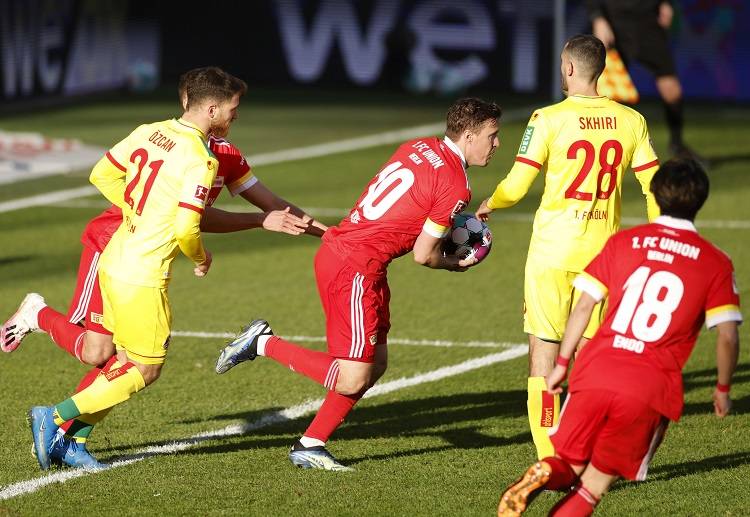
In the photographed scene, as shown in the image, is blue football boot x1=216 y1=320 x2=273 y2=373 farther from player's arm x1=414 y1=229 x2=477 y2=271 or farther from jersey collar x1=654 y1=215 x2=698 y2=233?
jersey collar x1=654 y1=215 x2=698 y2=233

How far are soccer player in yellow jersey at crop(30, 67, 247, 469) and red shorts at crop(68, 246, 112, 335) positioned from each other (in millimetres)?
335

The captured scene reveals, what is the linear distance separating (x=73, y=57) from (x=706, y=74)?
11395 mm

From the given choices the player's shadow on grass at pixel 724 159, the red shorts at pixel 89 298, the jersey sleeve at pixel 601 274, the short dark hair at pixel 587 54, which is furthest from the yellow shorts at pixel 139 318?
the player's shadow on grass at pixel 724 159

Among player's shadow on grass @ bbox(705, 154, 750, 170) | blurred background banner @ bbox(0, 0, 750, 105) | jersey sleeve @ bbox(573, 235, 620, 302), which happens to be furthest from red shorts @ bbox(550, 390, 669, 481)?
blurred background banner @ bbox(0, 0, 750, 105)

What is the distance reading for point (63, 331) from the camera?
7.38 meters

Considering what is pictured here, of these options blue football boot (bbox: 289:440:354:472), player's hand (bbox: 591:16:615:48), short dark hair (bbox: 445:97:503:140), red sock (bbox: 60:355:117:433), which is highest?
short dark hair (bbox: 445:97:503:140)

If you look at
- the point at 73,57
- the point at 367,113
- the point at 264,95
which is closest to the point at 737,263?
the point at 367,113

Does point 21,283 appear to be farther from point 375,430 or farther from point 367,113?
point 367,113

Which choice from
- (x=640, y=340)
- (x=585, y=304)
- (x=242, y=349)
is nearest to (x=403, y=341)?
(x=242, y=349)

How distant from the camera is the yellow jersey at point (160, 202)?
6.61 m

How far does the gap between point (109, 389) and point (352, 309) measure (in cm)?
124

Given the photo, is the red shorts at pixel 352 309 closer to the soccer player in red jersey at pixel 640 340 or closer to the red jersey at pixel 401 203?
the red jersey at pixel 401 203

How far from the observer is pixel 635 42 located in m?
17.2

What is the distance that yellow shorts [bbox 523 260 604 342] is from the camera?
7.01 meters
